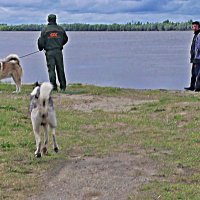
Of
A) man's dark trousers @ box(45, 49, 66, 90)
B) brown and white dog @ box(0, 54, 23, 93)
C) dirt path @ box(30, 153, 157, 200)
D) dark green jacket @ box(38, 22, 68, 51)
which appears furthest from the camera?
brown and white dog @ box(0, 54, 23, 93)

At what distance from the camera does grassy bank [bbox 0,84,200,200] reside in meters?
6.86

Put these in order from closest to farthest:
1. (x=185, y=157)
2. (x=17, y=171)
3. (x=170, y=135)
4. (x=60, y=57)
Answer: (x=17, y=171) → (x=185, y=157) → (x=170, y=135) → (x=60, y=57)

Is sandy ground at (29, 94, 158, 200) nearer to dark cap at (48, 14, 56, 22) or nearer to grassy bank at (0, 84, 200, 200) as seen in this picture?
grassy bank at (0, 84, 200, 200)

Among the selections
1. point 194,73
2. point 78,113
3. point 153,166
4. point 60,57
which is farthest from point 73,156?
point 194,73

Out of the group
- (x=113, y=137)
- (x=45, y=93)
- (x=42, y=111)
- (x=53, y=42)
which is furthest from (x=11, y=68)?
(x=45, y=93)

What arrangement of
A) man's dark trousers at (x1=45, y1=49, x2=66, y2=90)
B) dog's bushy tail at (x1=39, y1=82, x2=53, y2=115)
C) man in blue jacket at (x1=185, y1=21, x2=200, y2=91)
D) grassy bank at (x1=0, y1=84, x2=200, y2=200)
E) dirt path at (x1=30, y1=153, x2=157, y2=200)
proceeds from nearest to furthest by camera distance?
dirt path at (x1=30, y1=153, x2=157, y2=200) → grassy bank at (x1=0, y1=84, x2=200, y2=200) → dog's bushy tail at (x1=39, y1=82, x2=53, y2=115) → man in blue jacket at (x1=185, y1=21, x2=200, y2=91) → man's dark trousers at (x1=45, y1=49, x2=66, y2=90)

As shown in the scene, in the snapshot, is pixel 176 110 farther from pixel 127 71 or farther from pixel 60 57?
pixel 127 71

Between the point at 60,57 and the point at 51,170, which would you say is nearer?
the point at 51,170

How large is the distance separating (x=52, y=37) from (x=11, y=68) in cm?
178

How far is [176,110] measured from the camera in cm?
1226

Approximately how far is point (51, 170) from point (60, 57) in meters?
8.47

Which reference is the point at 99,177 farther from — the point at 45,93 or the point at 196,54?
the point at 196,54

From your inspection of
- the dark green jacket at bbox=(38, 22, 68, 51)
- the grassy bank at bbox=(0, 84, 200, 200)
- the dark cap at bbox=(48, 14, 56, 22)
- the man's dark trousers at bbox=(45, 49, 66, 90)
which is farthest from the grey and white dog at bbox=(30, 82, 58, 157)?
the man's dark trousers at bbox=(45, 49, 66, 90)

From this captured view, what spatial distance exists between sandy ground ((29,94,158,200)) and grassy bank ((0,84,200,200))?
0.45 feet
